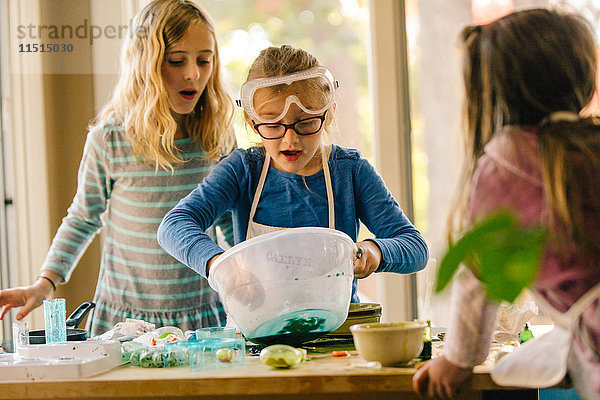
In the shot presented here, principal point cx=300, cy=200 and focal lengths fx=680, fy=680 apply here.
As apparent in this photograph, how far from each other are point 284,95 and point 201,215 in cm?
32

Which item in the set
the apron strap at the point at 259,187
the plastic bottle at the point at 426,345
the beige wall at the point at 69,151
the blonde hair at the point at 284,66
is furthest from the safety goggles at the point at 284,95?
the beige wall at the point at 69,151

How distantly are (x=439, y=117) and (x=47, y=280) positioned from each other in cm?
155

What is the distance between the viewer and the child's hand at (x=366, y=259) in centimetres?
128

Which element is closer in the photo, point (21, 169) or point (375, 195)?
point (375, 195)

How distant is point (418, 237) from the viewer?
4.91 ft

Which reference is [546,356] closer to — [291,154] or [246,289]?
[246,289]

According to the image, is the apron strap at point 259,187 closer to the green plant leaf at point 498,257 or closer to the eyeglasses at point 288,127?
the eyeglasses at point 288,127

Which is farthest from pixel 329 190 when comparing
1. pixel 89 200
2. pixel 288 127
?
pixel 89 200

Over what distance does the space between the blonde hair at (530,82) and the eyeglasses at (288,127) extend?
22.9 inches

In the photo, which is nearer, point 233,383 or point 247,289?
point 233,383

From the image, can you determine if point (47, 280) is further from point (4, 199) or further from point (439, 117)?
point (439, 117)

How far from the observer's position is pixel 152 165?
1.85m

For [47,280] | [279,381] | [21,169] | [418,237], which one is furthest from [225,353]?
[21,169]

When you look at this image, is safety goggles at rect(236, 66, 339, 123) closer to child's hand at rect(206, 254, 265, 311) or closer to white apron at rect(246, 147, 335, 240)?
white apron at rect(246, 147, 335, 240)
